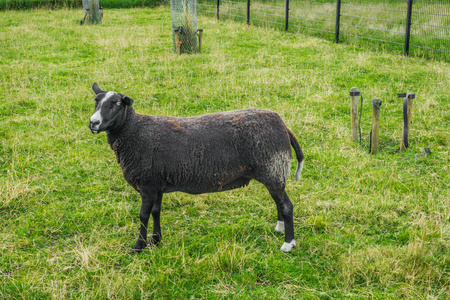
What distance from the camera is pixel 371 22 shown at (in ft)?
56.5

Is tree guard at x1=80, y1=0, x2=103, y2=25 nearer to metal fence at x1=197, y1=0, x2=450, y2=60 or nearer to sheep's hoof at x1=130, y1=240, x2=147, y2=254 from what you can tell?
metal fence at x1=197, y1=0, x2=450, y2=60

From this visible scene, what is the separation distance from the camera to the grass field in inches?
173

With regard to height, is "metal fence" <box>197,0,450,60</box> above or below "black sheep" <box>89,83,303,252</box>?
above

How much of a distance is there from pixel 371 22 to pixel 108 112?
1519 cm

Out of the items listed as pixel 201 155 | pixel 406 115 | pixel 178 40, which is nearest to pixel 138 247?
pixel 201 155

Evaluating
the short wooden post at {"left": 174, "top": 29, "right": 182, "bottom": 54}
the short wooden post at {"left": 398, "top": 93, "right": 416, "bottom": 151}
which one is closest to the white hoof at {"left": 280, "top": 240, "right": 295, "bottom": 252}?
the short wooden post at {"left": 398, "top": 93, "right": 416, "bottom": 151}

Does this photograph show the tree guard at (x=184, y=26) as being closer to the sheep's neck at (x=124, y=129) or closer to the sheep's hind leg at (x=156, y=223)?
the sheep's neck at (x=124, y=129)

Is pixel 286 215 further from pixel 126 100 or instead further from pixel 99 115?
pixel 99 115

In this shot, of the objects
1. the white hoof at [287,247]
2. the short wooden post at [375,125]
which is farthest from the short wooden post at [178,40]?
the white hoof at [287,247]

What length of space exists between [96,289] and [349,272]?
2521 millimetres

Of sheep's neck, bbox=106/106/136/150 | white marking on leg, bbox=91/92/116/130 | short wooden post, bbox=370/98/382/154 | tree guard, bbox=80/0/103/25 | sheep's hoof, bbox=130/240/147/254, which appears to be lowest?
sheep's hoof, bbox=130/240/147/254

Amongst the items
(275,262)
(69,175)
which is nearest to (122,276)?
(275,262)

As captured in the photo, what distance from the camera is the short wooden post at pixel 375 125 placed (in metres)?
7.00

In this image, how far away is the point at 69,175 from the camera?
22.1ft
